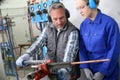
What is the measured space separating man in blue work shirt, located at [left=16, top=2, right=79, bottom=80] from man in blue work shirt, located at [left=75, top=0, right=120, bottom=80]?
0.12m

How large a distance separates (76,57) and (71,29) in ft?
0.87

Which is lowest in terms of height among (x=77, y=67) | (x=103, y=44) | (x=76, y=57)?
(x=77, y=67)

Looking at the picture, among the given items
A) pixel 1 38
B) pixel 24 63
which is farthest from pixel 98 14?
pixel 1 38

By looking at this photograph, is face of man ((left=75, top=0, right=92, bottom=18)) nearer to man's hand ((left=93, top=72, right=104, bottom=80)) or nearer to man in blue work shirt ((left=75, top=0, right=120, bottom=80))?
man in blue work shirt ((left=75, top=0, right=120, bottom=80))

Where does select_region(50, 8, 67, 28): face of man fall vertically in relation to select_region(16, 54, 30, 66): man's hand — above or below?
above

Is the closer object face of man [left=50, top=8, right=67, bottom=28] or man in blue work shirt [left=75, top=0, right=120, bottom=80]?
man in blue work shirt [left=75, top=0, right=120, bottom=80]

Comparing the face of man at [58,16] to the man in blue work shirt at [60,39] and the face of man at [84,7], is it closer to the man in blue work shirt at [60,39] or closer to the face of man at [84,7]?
the man in blue work shirt at [60,39]

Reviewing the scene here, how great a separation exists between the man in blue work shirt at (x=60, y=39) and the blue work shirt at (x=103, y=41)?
11 centimetres

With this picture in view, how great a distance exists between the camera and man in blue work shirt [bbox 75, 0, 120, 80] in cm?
164

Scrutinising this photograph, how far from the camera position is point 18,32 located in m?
5.00

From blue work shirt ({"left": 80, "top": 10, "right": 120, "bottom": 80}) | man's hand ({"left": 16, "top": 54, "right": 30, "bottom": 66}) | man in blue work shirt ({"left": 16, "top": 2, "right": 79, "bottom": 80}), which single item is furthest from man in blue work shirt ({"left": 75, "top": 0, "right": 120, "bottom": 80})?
man's hand ({"left": 16, "top": 54, "right": 30, "bottom": 66})

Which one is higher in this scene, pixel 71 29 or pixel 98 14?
pixel 98 14

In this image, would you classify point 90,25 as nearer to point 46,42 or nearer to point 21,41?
point 46,42

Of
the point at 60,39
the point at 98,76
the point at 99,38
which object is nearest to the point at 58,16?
the point at 60,39
